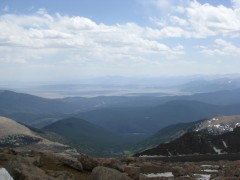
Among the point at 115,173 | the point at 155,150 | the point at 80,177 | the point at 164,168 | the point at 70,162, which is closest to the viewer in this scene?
the point at 115,173

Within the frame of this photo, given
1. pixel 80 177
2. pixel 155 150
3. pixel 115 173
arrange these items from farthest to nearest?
pixel 155 150, pixel 80 177, pixel 115 173

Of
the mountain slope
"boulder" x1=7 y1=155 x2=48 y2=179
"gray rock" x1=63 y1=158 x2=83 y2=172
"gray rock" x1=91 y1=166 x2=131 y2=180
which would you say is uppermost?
"boulder" x1=7 y1=155 x2=48 y2=179

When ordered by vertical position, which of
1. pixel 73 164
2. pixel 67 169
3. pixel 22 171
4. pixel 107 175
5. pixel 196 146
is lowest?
pixel 196 146

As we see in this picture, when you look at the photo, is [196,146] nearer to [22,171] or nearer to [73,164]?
[73,164]

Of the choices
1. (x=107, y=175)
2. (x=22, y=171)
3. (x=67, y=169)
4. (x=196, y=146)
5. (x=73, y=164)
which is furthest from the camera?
(x=196, y=146)

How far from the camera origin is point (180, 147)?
186250mm

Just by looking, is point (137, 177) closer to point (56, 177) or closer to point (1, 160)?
point (56, 177)

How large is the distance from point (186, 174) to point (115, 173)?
96.9ft

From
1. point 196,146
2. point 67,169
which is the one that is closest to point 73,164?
point 67,169

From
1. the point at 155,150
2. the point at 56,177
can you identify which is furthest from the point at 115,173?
the point at 155,150

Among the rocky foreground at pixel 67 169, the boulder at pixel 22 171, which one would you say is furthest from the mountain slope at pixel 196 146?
the boulder at pixel 22 171

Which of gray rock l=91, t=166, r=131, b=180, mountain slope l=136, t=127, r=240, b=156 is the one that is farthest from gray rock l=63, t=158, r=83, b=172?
mountain slope l=136, t=127, r=240, b=156

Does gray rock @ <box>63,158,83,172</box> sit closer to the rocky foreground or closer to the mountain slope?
the rocky foreground

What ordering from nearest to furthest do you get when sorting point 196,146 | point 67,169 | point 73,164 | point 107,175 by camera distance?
1. point 107,175
2. point 67,169
3. point 73,164
4. point 196,146
